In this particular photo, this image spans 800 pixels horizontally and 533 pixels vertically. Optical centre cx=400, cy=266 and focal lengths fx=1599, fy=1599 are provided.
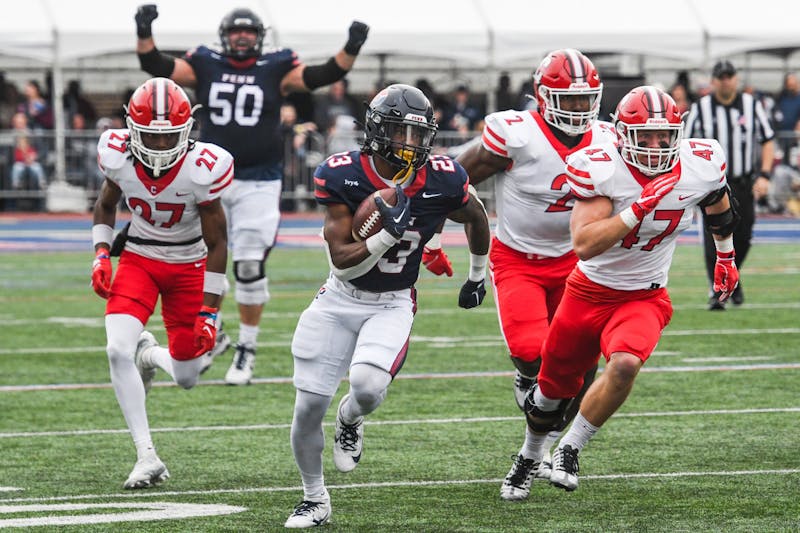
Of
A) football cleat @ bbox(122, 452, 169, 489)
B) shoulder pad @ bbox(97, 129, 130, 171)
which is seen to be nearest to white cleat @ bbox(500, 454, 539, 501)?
football cleat @ bbox(122, 452, 169, 489)

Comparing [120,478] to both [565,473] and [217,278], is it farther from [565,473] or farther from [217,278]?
[565,473]

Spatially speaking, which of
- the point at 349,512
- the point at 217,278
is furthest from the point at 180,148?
the point at 349,512

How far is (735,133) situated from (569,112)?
5421 mm

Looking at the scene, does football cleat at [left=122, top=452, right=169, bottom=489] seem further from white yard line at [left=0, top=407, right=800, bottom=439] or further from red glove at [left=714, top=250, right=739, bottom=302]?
red glove at [left=714, top=250, right=739, bottom=302]

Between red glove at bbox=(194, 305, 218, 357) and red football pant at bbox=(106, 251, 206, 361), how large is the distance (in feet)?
0.81

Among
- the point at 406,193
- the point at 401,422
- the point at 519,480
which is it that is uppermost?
the point at 406,193

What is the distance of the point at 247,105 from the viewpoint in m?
9.12

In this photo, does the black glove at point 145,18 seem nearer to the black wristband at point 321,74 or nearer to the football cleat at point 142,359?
the black wristband at point 321,74

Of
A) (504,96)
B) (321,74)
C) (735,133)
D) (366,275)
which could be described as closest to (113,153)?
(366,275)

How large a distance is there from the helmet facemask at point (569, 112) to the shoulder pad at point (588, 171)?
0.70 metres

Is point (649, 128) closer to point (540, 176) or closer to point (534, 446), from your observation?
point (540, 176)

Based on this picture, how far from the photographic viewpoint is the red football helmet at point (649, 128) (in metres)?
5.53

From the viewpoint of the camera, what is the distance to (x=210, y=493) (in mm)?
5855

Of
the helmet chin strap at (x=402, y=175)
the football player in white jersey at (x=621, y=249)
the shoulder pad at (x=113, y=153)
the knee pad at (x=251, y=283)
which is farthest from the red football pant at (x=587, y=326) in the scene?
the knee pad at (x=251, y=283)
